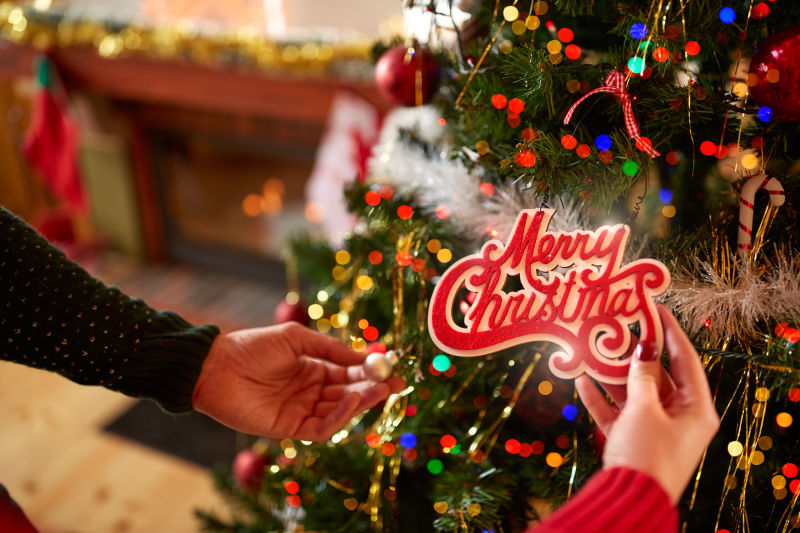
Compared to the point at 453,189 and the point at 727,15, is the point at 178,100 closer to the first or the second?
the point at 453,189

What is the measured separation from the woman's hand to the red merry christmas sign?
0.10 ft

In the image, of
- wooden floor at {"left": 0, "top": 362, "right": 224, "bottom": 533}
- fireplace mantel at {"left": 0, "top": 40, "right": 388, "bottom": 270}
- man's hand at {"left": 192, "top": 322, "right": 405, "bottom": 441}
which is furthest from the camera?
fireplace mantel at {"left": 0, "top": 40, "right": 388, "bottom": 270}

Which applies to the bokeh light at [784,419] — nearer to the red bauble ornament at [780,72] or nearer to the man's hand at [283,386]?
the red bauble ornament at [780,72]

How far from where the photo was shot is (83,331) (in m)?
0.83

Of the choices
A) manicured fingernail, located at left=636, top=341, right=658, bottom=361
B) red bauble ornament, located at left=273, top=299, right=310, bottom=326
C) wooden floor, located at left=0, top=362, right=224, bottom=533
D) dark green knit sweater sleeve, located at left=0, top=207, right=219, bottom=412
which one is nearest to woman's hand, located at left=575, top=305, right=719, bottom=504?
manicured fingernail, located at left=636, top=341, right=658, bottom=361

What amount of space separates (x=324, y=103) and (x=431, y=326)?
144 cm

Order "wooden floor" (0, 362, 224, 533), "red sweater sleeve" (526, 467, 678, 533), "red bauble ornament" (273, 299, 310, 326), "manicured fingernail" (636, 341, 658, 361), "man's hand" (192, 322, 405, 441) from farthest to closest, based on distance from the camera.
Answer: "wooden floor" (0, 362, 224, 533) → "red bauble ornament" (273, 299, 310, 326) → "man's hand" (192, 322, 405, 441) → "manicured fingernail" (636, 341, 658, 361) → "red sweater sleeve" (526, 467, 678, 533)

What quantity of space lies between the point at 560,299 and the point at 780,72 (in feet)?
1.06

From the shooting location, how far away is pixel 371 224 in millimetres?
1055

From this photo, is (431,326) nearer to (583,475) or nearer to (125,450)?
(583,475)

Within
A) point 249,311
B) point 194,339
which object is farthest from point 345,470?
point 249,311

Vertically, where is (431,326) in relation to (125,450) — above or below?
above

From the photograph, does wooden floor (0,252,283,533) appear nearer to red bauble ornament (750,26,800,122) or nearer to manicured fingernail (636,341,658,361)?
manicured fingernail (636,341,658,361)

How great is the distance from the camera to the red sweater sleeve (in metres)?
0.51
